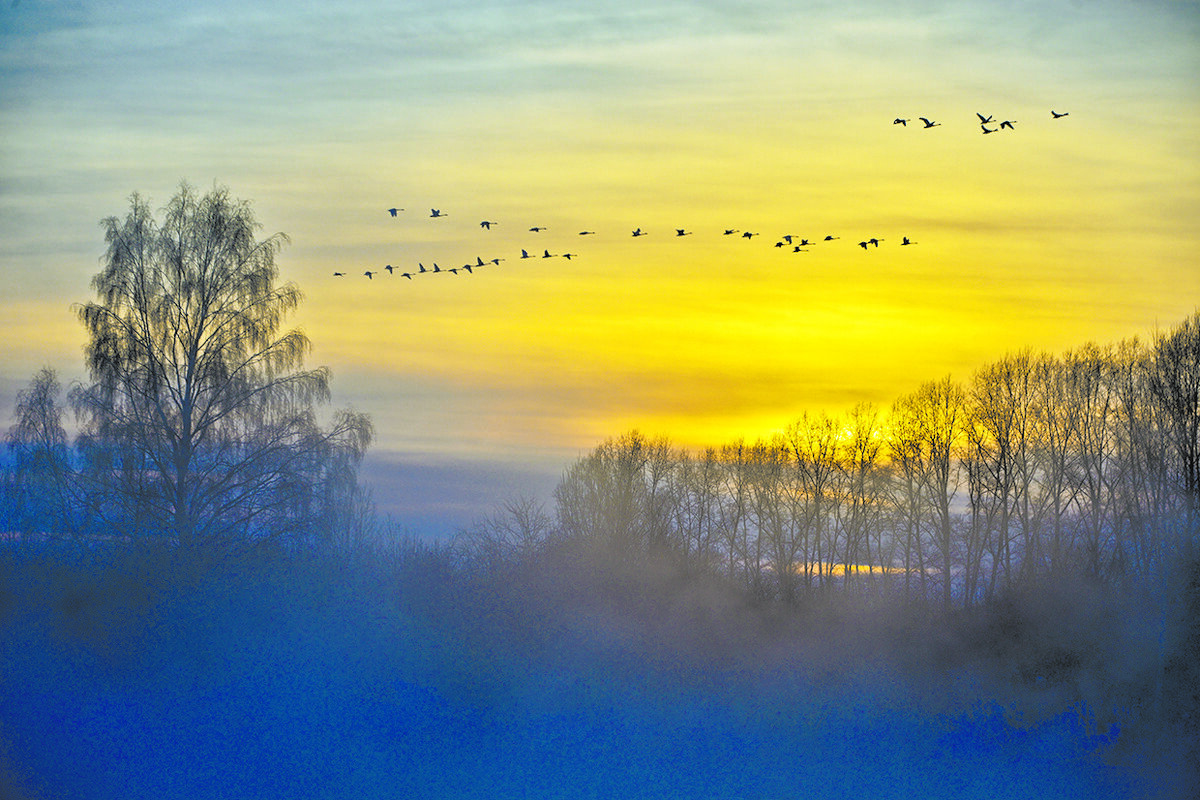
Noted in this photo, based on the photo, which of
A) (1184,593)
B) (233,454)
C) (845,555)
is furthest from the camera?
(845,555)

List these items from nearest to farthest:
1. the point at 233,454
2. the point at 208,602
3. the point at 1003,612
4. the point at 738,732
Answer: the point at 233,454 < the point at 208,602 < the point at 738,732 < the point at 1003,612

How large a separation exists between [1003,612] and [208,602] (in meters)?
21.8

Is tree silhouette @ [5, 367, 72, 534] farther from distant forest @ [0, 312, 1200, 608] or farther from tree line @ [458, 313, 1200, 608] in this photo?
tree line @ [458, 313, 1200, 608]

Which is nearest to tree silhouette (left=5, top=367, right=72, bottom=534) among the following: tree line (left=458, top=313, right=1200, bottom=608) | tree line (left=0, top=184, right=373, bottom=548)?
tree line (left=0, top=184, right=373, bottom=548)

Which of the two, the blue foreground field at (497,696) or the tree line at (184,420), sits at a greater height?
the tree line at (184,420)

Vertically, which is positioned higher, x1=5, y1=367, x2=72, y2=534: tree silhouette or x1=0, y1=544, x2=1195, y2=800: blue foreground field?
x1=5, y1=367, x2=72, y2=534: tree silhouette

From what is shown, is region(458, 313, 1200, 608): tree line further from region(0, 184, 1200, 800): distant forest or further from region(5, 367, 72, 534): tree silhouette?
region(5, 367, 72, 534): tree silhouette

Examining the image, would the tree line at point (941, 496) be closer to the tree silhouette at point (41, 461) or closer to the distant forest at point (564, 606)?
the distant forest at point (564, 606)

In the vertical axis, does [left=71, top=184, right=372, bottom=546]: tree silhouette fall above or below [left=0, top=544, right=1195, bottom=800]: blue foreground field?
above

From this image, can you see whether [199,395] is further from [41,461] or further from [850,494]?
[850,494]

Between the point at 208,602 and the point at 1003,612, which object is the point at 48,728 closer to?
the point at 208,602

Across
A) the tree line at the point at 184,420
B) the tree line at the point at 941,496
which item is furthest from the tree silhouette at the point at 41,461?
the tree line at the point at 941,496

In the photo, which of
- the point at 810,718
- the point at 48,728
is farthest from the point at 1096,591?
the point at 48,728

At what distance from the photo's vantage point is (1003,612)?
3167 centimetres
